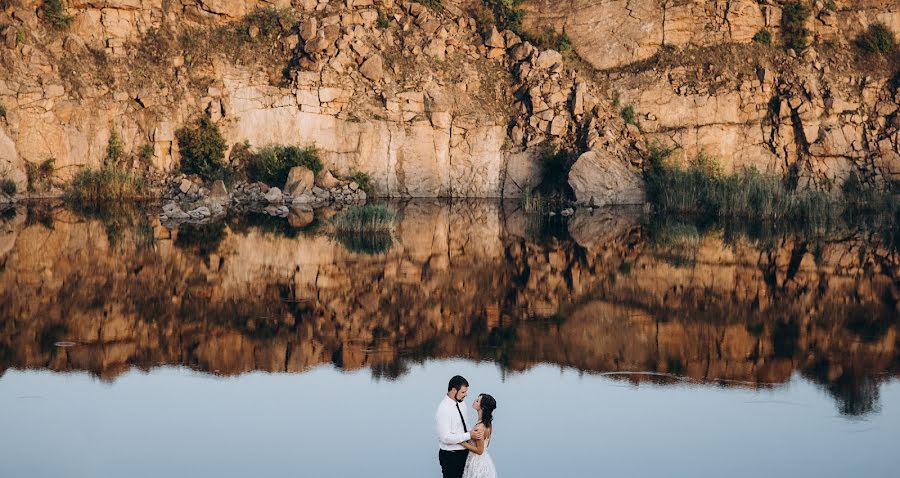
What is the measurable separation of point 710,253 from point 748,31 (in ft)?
81.2

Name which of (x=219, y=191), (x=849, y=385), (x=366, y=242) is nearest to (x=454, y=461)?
(x=849, y=385)

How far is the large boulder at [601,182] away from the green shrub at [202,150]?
1349 centimetres

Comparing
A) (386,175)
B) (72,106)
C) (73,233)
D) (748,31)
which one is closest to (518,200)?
(386,175)

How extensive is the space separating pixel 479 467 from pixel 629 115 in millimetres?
39111

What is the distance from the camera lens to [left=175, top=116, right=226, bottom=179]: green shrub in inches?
1726

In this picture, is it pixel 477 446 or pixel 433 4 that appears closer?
pixel 477 446

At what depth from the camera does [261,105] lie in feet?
148

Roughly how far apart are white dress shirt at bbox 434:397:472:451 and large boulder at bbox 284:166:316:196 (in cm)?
3361

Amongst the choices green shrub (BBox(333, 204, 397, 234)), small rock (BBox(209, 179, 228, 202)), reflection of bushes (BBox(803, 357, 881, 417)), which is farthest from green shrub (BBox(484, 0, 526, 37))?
reflection of bushes (BBox(803, 357, 881, 417))

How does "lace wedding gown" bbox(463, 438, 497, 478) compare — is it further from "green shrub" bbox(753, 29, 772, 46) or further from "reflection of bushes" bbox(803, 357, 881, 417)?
"green shrub" bbox(753, 29, 772, 46)

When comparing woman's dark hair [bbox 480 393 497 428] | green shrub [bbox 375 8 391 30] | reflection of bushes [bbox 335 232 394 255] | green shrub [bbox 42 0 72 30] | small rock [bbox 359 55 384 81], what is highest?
green shrub [bbox 375 8 391 30]

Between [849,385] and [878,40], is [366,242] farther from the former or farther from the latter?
[878,40]

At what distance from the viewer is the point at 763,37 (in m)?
49.2

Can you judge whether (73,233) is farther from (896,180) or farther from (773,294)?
(896,180)
